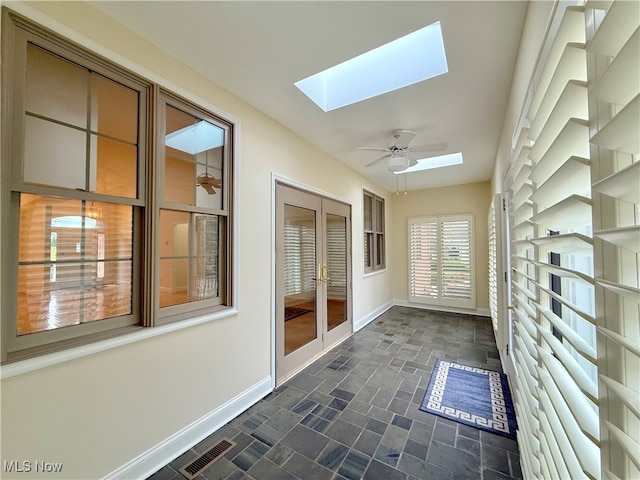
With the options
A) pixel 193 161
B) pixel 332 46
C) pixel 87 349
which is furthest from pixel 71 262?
pixel 332 46

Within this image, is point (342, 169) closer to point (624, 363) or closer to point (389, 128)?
point (389, 128)

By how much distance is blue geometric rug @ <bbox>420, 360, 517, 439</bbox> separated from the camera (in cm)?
217

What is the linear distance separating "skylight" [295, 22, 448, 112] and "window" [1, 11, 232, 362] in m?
1.19

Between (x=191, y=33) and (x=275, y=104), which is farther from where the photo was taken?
(x=275, y=104)

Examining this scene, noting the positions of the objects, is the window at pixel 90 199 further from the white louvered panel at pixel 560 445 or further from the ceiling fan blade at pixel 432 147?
the ceiling fan blade at pixel 432 147

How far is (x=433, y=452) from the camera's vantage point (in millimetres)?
1874

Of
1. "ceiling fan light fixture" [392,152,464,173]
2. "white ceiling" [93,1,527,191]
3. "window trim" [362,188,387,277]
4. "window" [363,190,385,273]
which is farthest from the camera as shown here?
"window" [363,190,385,273]

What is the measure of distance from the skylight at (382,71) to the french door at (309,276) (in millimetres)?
1057

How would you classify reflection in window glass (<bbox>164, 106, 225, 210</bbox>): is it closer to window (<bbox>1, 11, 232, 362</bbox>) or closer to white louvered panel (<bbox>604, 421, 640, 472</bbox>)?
window (<bbox>1, 11, 232, 362</bbox>)

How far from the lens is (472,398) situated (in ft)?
8.17

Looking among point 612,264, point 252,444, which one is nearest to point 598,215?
point 612,264

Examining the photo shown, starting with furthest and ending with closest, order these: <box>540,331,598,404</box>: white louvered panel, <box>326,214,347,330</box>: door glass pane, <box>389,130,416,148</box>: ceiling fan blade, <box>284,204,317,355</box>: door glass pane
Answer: <box>326,214,347,330</box>: door glass pane → <box>284,204,317,355</box>: door glass pane → <box>389,130,416,148</box>: ceiling fan blade → <box>540,331,598,404</box>: white louvered panel

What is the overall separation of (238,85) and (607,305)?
2.56 meters

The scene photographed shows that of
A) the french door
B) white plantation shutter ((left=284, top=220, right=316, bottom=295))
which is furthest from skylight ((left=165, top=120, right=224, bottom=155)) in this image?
white plantation shutter ((left=284, top=220, right=316, bottom=295))
